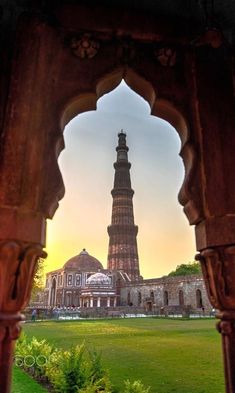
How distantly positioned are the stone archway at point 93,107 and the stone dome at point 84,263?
49.8 metres

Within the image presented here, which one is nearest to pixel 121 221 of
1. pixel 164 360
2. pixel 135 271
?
pixel 135 271

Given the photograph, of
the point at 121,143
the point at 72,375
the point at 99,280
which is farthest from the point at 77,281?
the point at 72,375

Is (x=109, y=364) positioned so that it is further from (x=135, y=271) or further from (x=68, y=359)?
(x=135, y=271)

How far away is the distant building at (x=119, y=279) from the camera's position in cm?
3947

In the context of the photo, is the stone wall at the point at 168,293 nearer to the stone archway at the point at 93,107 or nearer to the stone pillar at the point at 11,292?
the stone archway at the point at 93,107

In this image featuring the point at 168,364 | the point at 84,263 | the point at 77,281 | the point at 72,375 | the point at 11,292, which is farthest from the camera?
the point at 84,263

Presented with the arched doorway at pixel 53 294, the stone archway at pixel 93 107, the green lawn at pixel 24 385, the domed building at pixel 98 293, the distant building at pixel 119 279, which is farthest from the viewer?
the arched doorway at pixel 53 294

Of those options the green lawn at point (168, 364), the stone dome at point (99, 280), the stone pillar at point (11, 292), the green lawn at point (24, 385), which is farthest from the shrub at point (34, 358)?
the stone dome at point (99, 280)

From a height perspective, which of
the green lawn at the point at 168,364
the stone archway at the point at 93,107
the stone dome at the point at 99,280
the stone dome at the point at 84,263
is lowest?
the green lawn at the point at 168,364

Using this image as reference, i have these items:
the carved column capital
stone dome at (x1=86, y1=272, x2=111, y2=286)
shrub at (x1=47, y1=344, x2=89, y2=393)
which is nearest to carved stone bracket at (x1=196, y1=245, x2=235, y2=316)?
the carved column capital

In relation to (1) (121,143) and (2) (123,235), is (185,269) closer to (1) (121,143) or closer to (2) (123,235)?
(2) (123,235)

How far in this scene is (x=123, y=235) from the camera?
49.8 metres

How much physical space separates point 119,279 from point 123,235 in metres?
6.21

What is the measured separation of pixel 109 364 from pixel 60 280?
148 feet
